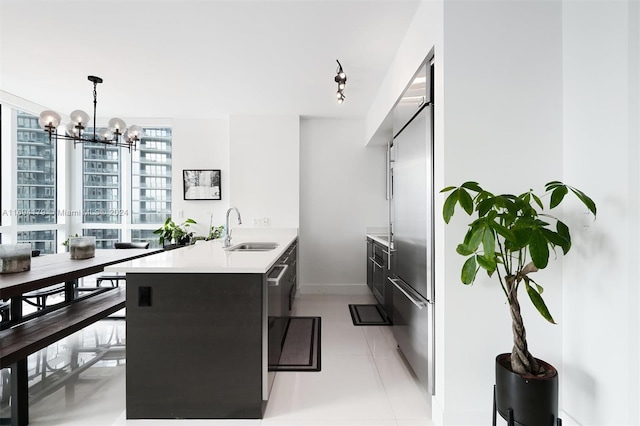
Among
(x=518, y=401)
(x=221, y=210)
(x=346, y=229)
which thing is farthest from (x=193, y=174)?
(x=518, y=401)

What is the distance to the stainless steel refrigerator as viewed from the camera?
1874mm

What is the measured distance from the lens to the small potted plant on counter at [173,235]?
4461 millimetres

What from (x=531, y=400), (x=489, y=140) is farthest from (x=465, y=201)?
(x=531, y=400)

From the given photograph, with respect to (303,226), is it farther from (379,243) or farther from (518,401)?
(518,401)

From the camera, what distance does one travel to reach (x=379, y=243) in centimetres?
348

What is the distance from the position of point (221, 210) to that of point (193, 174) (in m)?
0.71

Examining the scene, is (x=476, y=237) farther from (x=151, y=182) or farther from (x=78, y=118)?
(x=151, y=182)

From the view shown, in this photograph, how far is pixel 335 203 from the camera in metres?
4.68

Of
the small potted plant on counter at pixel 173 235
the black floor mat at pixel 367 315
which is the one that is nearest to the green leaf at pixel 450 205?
the black floor mat at pixel 367 315

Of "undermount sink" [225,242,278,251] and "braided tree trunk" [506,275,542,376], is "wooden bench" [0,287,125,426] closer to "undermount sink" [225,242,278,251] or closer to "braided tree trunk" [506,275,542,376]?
"undermount sink" [225,242,278,251]

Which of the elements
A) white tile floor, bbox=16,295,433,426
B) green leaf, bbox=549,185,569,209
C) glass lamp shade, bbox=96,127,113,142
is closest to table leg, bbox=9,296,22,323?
white tile floor, bbox=16,295,433,426

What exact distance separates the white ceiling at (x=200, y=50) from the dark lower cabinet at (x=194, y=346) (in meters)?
1.87

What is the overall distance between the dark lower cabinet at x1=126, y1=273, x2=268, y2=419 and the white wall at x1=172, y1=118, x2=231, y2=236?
10.3 ft

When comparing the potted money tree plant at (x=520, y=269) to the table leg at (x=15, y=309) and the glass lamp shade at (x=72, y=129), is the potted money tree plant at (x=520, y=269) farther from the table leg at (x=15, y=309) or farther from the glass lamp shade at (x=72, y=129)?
the glass lamp shade at (x=72, y=129)
